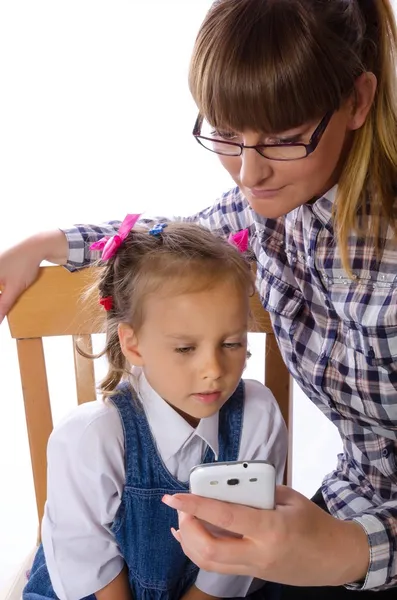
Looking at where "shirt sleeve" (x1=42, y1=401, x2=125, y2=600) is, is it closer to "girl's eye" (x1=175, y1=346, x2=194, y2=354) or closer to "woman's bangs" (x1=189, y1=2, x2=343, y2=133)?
→ "girl's eye" (x1=175, y1=346, x2=194, y2=354)

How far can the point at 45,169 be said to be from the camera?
1.73m

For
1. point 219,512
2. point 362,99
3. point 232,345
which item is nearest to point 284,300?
point 232,345

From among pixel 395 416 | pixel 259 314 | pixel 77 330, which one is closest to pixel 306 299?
pixel 259 314

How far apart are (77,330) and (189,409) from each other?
26 cm

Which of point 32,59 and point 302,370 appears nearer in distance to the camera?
point 302,370

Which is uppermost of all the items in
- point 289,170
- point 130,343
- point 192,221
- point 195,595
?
point 289,170

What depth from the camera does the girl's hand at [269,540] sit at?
789mm

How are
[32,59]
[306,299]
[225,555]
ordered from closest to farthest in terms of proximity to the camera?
[225,555]
[306,299]
[32,59]

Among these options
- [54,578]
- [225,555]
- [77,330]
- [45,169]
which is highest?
[45,169]

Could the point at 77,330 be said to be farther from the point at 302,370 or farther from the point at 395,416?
the point at 395,416

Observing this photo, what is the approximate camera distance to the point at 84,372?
3.95 feet

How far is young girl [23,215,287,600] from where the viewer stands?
95 cm

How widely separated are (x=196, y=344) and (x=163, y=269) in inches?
4.0

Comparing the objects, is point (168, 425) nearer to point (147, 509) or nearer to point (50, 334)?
point (147, 509)
